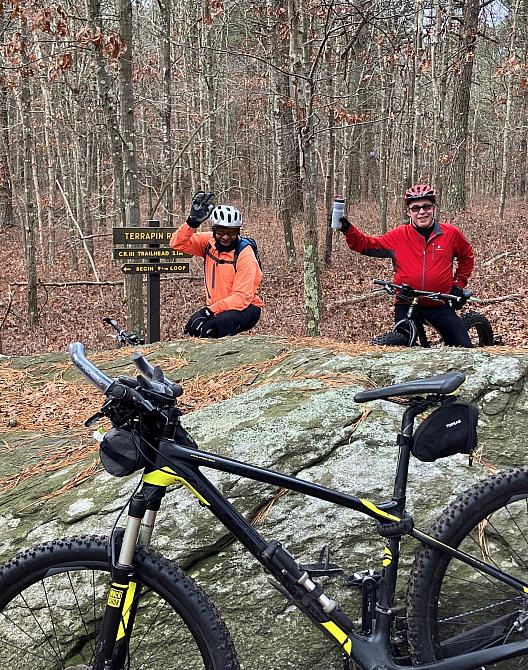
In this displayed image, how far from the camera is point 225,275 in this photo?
6910 mm

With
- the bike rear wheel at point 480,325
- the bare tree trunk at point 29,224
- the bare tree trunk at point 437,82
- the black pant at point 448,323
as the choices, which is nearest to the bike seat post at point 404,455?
the black pant at point 448,323

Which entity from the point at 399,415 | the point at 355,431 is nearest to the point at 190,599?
the point at 355,431

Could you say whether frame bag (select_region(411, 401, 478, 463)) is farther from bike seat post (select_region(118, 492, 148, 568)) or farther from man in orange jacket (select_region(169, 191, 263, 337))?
man in orange jacket (select_region(169, 191, 263, 337))

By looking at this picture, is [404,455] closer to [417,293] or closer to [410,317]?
[417,293]


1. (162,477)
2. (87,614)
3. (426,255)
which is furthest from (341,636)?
(426,255)

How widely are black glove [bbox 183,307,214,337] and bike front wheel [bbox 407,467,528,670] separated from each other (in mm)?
4490

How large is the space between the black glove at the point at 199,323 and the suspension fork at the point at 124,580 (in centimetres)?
463

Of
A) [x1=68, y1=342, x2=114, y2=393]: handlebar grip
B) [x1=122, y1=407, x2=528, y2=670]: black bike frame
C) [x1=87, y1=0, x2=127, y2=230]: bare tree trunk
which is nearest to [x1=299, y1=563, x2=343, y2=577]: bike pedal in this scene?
[x1=122, y1=407, x2=528, y2=670]: black bike frame

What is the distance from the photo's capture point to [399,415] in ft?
11.8

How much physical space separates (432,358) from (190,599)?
8.79 feet

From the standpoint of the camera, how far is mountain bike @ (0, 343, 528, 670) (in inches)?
81.4

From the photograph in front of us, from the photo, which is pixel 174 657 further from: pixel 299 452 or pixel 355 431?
pixel 355 431

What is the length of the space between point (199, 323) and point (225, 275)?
2.09 ft

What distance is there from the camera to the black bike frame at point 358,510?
2098 mm
